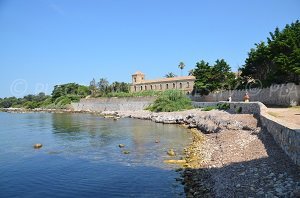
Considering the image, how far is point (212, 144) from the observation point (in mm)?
22656

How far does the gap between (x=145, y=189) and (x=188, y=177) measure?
2314 millimetres

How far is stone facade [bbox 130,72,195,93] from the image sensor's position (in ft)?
282

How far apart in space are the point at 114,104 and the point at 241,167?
224 ft

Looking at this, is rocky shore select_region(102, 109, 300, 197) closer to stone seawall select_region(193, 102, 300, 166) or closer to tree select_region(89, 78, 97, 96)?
stone seawall select_region(193, 102, 300, 166)

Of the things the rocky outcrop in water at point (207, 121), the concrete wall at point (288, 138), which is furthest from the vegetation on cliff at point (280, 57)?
the concrete wall at point (288, 138)

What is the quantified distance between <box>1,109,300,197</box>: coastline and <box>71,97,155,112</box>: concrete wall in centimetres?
4641

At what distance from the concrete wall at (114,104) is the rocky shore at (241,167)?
46511mm

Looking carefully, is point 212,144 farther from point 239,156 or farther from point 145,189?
point 145,189

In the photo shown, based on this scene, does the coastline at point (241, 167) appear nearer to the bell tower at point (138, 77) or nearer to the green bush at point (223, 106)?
the green bush at point (223, 106)

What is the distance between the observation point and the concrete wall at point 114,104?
7100 centimetres

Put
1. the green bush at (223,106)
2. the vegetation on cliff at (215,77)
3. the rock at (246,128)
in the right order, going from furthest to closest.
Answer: the vegetation on cliff at (215,77) < the green bush at (223,106) < the rock at (246,128)

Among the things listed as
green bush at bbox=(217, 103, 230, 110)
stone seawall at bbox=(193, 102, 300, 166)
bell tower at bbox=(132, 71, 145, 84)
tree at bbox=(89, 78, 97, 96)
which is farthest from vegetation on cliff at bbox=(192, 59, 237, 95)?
tree at bbox=(89, 78, 97, 96)

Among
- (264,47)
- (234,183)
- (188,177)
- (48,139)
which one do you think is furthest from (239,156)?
(264,47)

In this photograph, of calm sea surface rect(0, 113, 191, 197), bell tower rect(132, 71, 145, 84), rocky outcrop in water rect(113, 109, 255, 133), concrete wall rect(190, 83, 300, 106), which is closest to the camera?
calm sea surface rect(0, 113, 191, 197)
